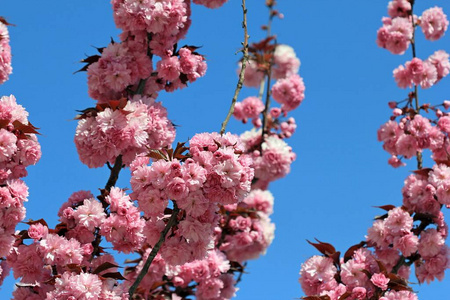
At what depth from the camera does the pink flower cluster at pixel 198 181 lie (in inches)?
118

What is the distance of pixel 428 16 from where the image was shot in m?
6.46

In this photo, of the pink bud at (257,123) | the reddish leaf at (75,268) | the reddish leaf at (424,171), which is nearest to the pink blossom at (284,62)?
the pink bud at (257,123)

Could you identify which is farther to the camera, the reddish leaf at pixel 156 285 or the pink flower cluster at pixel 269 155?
the pink flower cluster at pixel 269 155

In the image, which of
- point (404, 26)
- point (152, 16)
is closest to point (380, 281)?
point (152, 16)

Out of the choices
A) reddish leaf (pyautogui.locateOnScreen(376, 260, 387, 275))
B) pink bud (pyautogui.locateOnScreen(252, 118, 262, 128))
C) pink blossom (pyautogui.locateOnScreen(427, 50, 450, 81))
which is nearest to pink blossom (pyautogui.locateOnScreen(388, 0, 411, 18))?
pink blossom (pyautogui.locateOnScreen(427, 50, 450, 81))

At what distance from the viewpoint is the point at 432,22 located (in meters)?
6.50

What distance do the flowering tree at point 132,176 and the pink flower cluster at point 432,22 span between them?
2.83 meters

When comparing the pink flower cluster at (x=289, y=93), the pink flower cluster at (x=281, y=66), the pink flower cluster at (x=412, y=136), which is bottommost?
the pink flower cluster at (x=412, y=136)

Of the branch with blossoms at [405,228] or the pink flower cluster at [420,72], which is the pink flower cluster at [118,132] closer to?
the branch with blossoms at [405,228]

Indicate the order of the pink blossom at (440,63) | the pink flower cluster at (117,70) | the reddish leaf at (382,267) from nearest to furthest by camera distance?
the reddish leaf at (382,267)
the pink flower cluster at (117,70)
the pink blossom at (440,63)

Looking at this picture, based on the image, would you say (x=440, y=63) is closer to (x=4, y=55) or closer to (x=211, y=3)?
(x=211, y=3)

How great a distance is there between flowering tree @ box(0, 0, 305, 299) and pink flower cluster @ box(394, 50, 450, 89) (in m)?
2.40

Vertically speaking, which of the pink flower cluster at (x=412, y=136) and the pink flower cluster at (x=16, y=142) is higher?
the pink flower cluster at (x=412, y=136)

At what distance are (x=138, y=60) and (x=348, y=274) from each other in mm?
2172
